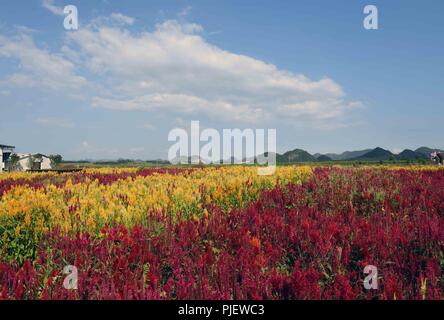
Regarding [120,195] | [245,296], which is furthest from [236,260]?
[120,195]

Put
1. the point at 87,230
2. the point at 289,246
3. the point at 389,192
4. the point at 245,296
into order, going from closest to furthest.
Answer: the point at 245,296 < the point at 289,246 < the point at 87,230 < the point at 389,192

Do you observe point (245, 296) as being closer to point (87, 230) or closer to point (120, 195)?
point (87, 230)

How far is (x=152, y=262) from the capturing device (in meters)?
3.30

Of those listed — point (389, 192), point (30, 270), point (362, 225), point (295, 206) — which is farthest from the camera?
point (389, 192)

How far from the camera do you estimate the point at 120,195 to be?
6.82 meters

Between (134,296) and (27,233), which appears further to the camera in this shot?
(27,233)

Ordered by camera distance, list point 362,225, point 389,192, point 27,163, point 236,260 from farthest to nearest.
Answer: point 27,163 < point 389,192 < point 362,225 < point 236,260

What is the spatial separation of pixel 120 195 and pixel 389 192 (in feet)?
19.0

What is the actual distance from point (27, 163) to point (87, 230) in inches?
2985
